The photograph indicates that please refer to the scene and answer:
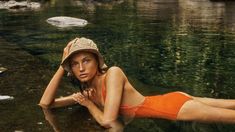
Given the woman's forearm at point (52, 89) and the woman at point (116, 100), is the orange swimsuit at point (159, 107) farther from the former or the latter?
the woman's forearm at point (52, 89)

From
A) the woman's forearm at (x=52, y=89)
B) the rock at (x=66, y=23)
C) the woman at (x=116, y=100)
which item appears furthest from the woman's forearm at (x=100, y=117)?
the rock at (x=66, y=23)

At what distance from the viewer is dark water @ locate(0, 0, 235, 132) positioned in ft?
24.2

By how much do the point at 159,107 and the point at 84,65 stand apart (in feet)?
4.56

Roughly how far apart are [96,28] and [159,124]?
53.6ft

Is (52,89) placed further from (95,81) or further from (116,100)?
(116,100)

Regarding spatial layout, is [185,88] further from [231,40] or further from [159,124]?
[231,40]

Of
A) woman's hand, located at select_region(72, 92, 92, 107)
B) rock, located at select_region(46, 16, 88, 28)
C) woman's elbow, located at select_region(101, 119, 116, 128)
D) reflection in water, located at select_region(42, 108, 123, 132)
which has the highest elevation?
woman's hand, located at select_region(72, 92, 92, 107)

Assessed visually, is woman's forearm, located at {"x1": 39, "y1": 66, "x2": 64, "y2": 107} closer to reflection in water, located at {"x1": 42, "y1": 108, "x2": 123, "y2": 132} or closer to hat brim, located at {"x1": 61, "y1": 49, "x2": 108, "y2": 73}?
reflection in water, located at {"x1": 42, "y1": 108, "x2": 123, "y2": 132}

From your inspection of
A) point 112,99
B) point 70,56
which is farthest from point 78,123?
point 70,56

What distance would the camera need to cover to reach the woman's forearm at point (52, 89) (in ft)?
26.0

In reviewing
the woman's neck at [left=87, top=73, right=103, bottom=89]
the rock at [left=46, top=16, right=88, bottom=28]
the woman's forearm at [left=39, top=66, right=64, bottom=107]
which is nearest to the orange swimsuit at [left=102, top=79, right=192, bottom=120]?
the woman's neck at [left=87, top=73, right=103, bottom=89]

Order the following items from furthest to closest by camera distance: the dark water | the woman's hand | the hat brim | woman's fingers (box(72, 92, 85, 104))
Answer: woman's fingers (box(72, 92, 85, 104)) < the woman's hand < the dark water < the hat brim

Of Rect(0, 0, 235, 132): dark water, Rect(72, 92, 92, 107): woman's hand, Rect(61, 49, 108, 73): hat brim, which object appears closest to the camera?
Rect(61, 49, 108, 73): hat brim

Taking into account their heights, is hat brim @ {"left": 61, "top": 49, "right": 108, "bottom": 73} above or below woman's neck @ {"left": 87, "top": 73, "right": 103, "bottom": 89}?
above
